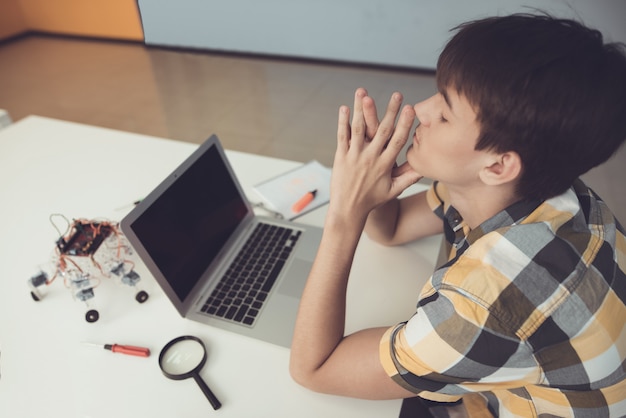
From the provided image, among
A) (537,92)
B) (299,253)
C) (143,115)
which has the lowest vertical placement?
(143,115)

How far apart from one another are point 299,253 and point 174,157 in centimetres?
64

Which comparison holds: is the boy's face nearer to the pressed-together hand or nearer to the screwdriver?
the pressed-together hand

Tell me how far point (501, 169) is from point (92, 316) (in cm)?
82

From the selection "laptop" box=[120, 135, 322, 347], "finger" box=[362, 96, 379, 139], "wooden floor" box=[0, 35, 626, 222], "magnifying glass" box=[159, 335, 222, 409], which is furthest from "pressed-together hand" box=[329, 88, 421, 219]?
"wooden floor" box=[0, 35, 626, 222]

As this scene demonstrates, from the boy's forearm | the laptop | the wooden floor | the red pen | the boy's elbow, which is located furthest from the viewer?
the wooden floor

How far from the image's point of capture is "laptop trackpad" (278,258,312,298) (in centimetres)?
94

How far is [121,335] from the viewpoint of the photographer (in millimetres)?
859

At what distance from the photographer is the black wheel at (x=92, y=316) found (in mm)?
888

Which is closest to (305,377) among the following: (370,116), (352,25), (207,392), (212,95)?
(207,392)

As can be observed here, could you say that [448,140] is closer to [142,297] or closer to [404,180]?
[404,180]

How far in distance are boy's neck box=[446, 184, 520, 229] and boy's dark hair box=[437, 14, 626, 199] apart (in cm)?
6

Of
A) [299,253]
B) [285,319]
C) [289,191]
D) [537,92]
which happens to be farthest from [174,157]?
[537,92]

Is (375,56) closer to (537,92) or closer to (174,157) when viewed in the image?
(174,157)

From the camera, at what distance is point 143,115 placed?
11.3 feet
